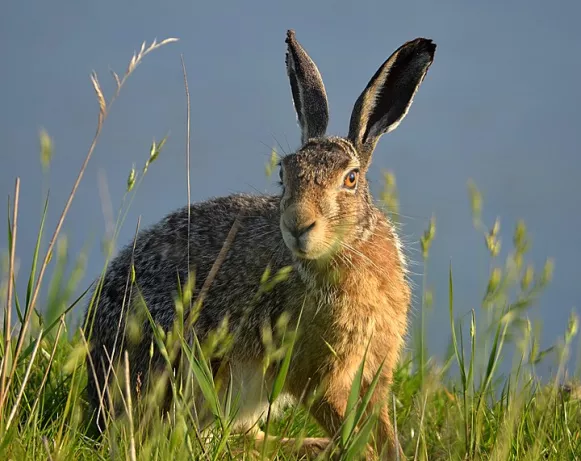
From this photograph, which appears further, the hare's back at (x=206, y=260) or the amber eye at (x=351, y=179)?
the hare's back at (x=206, y=260)

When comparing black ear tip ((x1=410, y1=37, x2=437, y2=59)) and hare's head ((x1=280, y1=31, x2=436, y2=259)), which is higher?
black ear tip ((x1=410, y1=37, x2=437, y2=59))

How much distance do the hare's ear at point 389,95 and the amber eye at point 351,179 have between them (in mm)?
386

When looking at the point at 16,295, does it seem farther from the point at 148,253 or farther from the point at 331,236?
the point at 148,253

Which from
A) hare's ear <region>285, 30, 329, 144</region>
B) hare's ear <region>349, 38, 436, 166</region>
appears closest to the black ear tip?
hare's ear <region>349, 38, 436, 166</region>

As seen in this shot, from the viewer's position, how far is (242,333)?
19.8ft

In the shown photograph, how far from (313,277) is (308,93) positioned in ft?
4.85

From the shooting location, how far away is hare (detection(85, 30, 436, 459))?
5.63 m

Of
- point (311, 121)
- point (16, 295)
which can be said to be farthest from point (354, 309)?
point (16, 295)

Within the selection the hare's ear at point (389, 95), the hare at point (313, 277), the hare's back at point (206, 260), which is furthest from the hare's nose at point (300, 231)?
the hare's ear at point (389, 95)

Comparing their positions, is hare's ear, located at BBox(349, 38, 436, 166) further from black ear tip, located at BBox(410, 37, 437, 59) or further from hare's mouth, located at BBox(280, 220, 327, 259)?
hare's mouth, located at BBox(280, 220, 327, 259)

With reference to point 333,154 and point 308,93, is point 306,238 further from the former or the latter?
point 308,93

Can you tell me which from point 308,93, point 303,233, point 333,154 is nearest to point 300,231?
point 303,233

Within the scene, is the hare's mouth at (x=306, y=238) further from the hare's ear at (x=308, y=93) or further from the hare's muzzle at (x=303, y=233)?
the hare's ear at (x=308, y=93)

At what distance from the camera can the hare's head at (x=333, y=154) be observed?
501cm
